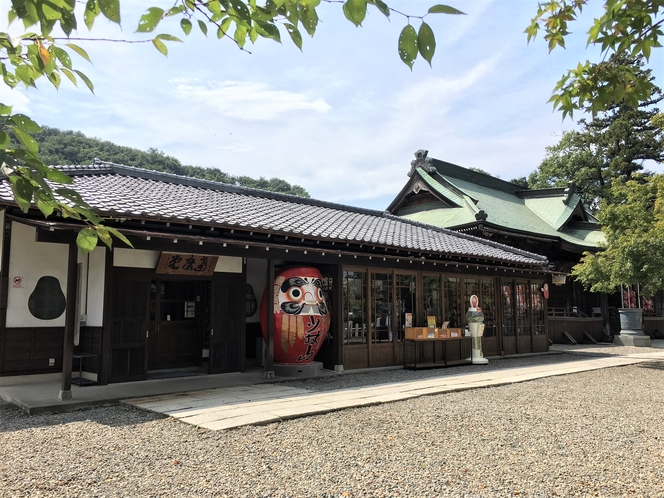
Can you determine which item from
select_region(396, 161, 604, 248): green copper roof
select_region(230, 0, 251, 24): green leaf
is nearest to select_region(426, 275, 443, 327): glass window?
select_region(396, 161, 604, 248): green copper roof

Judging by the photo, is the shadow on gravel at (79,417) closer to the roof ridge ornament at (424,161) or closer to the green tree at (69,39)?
the green tree at (69,39)

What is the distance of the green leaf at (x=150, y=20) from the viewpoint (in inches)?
67.7

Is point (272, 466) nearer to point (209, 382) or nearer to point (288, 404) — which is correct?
point (288, 404)

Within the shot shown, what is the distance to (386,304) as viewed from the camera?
10914 millimetres

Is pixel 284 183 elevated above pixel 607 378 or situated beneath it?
elevated above

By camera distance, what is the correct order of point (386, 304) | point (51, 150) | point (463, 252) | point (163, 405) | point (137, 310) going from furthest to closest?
point (51, 150)
point (463, 252)
point (386, 304)
point (137, 310)
point (163, 405)

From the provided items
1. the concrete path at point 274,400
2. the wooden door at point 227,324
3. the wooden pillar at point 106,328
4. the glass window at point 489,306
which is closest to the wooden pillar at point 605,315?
the glass window at point 489,306

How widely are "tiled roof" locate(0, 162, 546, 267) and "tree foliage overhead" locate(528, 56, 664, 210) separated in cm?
1793

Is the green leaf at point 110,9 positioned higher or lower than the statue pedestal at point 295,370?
higher

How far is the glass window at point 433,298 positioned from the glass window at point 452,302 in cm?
17

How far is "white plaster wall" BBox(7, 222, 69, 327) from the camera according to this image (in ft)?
26.3

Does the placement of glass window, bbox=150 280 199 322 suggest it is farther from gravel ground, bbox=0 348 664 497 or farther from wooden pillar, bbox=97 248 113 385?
gravel ground, bbox=0 348 664 497

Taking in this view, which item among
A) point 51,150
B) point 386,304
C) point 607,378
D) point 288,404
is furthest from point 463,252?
point 51,150

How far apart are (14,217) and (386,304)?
283 inches
